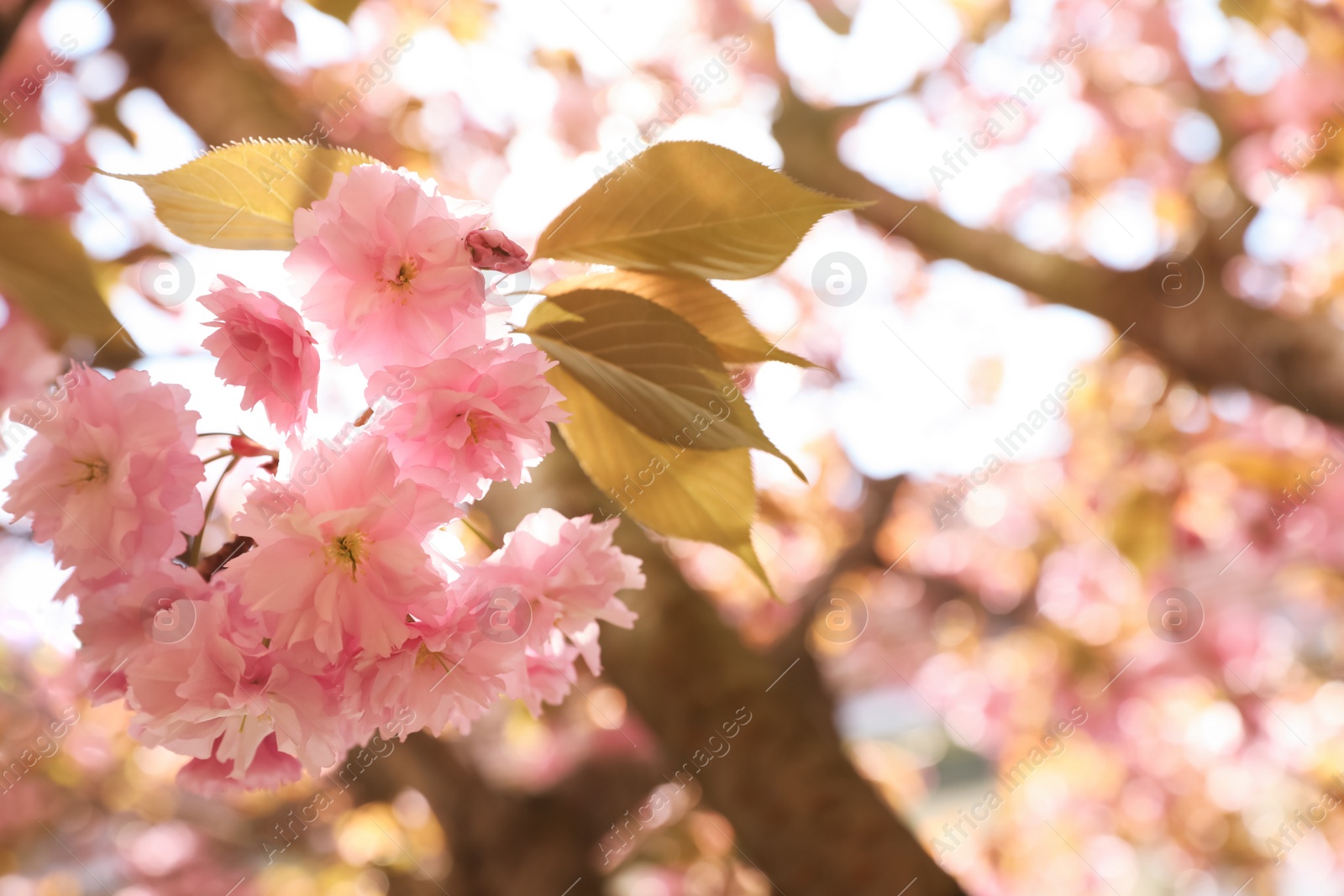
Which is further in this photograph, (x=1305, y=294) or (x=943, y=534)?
(x=943, y=534)

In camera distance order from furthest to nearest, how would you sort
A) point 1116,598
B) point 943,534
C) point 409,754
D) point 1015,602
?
point 943,534, point 1116,598, point 1015,602, point 409,754

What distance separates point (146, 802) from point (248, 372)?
3.55 meters

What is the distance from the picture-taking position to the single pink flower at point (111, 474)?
485 mm

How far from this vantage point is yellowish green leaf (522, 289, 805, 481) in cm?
48

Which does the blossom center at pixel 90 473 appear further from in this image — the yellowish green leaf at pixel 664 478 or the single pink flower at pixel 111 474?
the yellowish green leaf at pixel 664 478

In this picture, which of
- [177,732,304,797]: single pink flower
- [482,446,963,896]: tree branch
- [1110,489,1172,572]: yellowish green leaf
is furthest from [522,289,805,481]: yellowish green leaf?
[1110,489,1172,572]: yellowish green leaf

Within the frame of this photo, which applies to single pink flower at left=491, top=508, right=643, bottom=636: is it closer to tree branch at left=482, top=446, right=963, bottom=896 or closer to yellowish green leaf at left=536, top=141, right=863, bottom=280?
yellowish green leaf at left=536, top=141, right=863, bottom=280

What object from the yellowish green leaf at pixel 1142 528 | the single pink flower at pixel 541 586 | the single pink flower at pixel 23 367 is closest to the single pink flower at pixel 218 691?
the single pink flower at pixel 541 586

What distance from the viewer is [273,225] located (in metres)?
0.49

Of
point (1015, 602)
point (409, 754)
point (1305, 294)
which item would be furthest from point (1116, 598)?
point (409, 754)

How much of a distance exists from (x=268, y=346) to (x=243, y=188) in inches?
3.6

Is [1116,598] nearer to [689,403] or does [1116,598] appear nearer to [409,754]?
[409,754]

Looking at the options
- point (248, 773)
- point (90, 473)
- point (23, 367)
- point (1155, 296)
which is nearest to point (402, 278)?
point (90, 473)

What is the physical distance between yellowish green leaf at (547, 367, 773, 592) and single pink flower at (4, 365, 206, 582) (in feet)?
0.75
